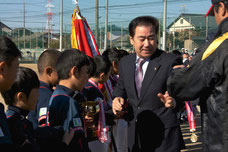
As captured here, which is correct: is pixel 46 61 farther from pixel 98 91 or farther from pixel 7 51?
pixel 7 51

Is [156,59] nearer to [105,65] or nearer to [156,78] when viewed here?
[156,78]

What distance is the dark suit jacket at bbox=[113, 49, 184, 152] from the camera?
8.57ft

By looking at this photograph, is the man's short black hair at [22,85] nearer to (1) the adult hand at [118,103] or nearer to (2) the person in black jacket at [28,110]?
(2) the person in black jacket at [28,110]

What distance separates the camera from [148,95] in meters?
2.67

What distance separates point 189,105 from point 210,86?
116cm

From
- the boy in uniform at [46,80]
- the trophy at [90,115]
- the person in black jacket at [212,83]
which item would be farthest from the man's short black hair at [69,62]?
the person in black jacket at [212,83]

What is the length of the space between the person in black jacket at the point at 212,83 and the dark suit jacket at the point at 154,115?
63cm

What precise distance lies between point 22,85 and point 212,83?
148cm

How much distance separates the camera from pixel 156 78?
267 cm

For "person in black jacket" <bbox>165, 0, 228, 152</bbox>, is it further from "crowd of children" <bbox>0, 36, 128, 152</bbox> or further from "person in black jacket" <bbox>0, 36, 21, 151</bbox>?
"person in black jacket" <bbox>0, 36, 21, 151</bbox>

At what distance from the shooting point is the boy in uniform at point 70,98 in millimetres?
2326

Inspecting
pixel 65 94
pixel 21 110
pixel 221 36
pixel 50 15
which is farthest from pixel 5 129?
pixel 50 15

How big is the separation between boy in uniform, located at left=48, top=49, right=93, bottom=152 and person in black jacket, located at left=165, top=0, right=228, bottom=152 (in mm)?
887

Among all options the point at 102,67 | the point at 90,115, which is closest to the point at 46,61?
the point at 102,67
